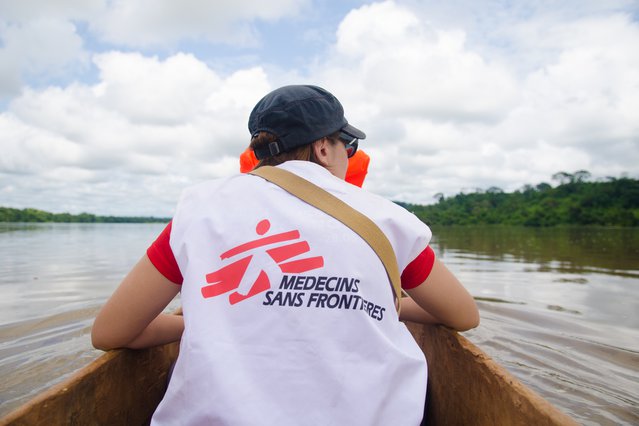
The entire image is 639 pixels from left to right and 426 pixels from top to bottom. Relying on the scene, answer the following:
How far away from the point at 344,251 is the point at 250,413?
0.43 metres

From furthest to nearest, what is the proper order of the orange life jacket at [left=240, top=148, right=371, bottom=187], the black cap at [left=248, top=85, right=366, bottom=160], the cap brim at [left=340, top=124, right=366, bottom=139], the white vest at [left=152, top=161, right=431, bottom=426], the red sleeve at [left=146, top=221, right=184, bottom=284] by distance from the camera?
the orange life jacket at [left=240, top=148, right=371, bottom=187], the cap brim at [left=340, top=124, right=366, bottom=139], the black cap at [left=248, top=85, right=366, bottom=160], the red sleeve at [left=146, top=221, right=184, bottom=284], the white vest at [left=152, top=161, right=431, bottom=426]

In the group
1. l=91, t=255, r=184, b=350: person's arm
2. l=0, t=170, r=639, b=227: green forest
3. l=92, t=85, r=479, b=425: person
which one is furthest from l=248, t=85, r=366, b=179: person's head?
l=0, t=170, r=639, b=227: green forest

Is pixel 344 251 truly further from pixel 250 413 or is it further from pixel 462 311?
pixel 462 311

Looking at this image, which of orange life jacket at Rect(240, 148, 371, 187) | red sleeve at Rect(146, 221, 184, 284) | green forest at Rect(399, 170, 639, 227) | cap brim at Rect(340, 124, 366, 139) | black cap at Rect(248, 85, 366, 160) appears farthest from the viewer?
green forest at Rect(399, 170, 639, 227)

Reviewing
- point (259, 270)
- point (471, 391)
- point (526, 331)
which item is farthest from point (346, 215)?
point (526, 331)

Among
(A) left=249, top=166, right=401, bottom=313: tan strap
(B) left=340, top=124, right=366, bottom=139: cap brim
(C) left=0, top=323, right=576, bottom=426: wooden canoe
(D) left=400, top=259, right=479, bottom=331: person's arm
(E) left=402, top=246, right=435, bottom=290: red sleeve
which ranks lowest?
(C) left=0, top=323, right=576, bottom=426: wooden canoe

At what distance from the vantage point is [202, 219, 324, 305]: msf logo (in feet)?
3.25

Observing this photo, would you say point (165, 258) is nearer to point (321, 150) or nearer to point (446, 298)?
point (321, 150)

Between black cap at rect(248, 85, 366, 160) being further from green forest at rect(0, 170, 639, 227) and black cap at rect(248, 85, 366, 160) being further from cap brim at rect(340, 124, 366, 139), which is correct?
green forest at rect(0, 170, 639, 227)

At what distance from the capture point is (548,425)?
1.15 metres

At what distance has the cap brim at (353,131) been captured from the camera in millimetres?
1412

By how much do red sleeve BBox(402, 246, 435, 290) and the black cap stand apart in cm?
49

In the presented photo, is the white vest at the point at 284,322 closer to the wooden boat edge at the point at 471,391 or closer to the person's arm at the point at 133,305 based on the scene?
the person's arm at the point at 133,305

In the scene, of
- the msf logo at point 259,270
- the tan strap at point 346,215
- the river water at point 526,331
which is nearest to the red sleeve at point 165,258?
the msf logo at point 259,270
